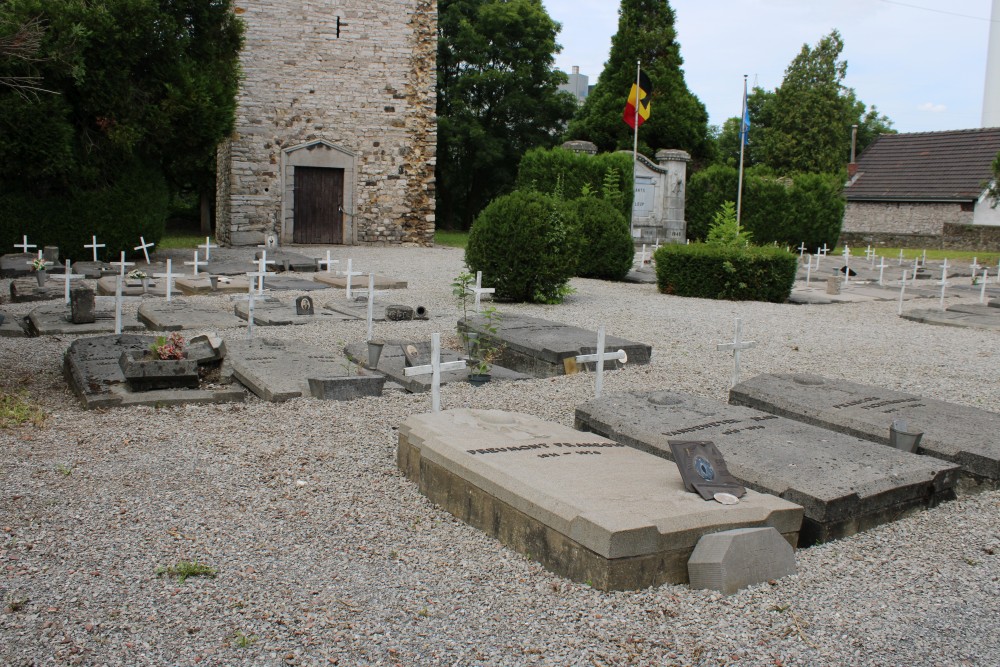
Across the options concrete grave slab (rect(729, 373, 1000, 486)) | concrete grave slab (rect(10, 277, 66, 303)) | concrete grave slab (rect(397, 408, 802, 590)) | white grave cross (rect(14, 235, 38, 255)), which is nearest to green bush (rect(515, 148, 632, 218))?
white grave cross (rect(14, 235, 38, 255))

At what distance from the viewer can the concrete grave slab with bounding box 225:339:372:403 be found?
6176 millimetres

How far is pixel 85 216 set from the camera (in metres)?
15.0

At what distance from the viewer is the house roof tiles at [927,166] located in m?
32.8

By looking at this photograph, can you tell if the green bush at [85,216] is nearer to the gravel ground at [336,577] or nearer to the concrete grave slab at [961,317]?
the gravel ground at [336,577]

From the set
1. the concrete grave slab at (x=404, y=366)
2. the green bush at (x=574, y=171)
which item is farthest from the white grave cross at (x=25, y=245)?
the green bush at (x=574, y=171)

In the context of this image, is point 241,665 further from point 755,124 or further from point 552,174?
point 755,124

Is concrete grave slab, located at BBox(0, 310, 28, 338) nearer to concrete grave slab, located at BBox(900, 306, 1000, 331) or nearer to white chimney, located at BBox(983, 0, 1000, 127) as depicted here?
concrete grave slab, located at BBox(900, 306, 1000, 331)

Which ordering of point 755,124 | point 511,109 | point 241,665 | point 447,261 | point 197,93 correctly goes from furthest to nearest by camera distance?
point 755,124 < point 511,109 < point 447,261 < point 197,93 < point 241,665

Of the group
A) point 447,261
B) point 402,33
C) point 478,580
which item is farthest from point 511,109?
point 478,580

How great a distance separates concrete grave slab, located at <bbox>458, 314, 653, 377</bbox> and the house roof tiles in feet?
94.7

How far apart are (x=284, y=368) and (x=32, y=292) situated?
6117mm

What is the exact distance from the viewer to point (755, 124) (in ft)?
156

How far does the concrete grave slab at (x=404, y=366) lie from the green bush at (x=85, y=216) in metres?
9.31

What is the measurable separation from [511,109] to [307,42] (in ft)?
43.1
